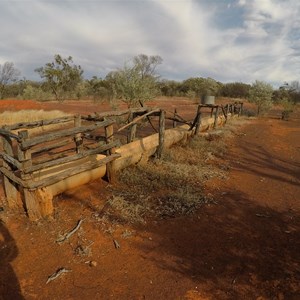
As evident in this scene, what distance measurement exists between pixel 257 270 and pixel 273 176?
462cm

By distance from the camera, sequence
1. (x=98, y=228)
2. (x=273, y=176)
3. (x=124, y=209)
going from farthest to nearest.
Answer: (x=273, y=176) < (x=124, y=209) < (x=98, y=228)

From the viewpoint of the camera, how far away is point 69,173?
548cm

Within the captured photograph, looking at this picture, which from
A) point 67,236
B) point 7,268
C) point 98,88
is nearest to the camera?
point 7,268

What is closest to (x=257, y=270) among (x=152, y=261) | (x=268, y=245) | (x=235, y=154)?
(x=268, y=245)

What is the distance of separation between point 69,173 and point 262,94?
22.8 m

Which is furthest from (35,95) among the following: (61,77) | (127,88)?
(127,88)

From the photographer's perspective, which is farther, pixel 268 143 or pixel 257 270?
pixel 268 143

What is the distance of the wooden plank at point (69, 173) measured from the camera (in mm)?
4863

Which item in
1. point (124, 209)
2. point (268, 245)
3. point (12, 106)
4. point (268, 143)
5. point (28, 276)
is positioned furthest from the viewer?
point (12, 106)

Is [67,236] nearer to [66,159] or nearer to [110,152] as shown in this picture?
[66,159]

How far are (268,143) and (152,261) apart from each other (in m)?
10.2

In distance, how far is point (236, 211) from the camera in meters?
5.66

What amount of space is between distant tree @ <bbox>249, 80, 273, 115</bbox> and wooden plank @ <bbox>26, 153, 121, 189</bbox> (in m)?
21.2

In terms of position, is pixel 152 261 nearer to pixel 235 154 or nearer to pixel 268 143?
pixel 235 154
